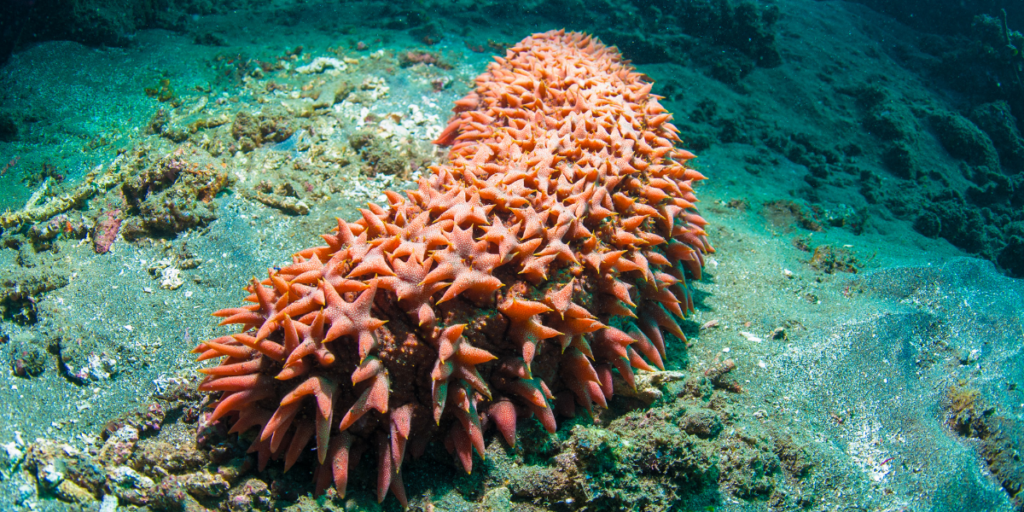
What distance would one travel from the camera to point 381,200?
13.6 ft

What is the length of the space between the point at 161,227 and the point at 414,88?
317 cm

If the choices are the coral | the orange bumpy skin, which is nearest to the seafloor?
the coral

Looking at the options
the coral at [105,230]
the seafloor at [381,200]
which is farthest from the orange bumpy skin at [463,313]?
the coral at [105,230]

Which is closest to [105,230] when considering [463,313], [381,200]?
[381,200]

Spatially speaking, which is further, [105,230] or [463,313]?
[105,230]

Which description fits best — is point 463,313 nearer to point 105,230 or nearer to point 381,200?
point 381,200

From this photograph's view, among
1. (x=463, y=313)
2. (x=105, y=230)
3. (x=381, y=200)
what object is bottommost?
(x=105, y=230)

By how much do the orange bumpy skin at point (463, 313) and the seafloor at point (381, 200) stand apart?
10.1 inches

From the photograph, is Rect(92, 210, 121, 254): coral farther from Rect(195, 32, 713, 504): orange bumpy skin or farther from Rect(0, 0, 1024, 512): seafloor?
Rect(195, 32, 713, 504): orange bumpy skin

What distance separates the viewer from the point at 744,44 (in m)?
8.30

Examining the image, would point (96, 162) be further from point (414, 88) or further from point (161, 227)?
point (414, 88)

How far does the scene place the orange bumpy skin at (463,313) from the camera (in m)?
2.00

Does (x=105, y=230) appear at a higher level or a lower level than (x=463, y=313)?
lower

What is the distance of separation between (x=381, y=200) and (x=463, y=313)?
7.54 feet
